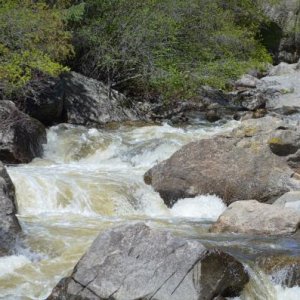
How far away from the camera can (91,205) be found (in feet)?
36.0

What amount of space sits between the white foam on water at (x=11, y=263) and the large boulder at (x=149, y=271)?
41.5 inches

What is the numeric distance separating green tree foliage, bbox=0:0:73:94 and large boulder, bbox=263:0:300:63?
60.9 ft

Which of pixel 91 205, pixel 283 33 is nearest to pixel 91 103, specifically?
pixel 91 205

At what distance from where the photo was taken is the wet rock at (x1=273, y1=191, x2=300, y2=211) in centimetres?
1004

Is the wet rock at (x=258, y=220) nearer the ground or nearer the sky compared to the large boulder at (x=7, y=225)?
nearer the ground

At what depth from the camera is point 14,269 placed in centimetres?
750

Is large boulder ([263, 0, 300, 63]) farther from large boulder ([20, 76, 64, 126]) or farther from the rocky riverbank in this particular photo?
large boulder ([20, 76, 64, 126])

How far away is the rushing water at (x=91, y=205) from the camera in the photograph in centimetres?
731

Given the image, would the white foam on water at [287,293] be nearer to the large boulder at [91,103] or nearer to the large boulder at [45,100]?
the large boulder at [45,100]

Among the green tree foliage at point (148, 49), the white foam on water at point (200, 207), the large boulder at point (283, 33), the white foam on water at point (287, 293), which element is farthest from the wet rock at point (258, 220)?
the large boulder at point (283, 33)

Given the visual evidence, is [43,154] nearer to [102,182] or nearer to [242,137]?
[102,182]

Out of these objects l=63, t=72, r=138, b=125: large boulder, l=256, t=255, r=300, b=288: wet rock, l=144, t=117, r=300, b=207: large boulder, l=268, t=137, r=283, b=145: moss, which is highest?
l=256, t=255, r=300, b=288: wet rock

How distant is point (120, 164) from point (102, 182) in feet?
7.76

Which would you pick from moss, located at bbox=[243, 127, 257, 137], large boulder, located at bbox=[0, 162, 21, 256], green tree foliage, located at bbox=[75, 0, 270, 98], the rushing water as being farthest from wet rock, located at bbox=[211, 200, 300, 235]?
green tree foliage, located at bbox=[75, 0, 270, 98]
